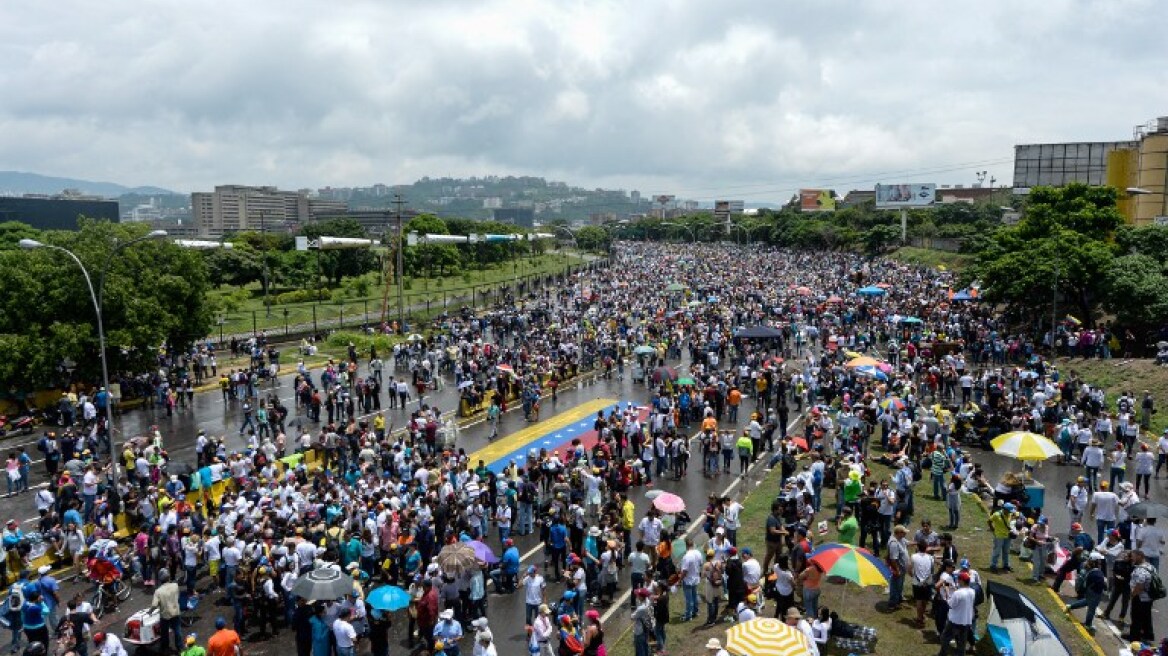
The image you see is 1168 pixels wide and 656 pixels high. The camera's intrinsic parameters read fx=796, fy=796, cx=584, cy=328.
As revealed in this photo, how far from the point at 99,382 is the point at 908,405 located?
27.0 metres

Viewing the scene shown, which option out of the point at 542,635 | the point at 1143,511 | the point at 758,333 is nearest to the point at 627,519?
the point at 542,635

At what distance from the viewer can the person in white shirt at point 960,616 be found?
11.0 metres

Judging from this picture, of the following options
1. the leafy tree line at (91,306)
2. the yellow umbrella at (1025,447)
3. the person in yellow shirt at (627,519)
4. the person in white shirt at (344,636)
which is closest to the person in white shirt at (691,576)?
the person in yellow shirt at (627,519)

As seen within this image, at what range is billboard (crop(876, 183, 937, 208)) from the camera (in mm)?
129875

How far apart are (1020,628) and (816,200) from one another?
532 feet

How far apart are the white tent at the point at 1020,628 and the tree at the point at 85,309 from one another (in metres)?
25.2

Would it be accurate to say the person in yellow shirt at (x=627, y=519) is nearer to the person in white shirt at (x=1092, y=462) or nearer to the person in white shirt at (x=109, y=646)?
the person in white shirt at (x=109, y=646)

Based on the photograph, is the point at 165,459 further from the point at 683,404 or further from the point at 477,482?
the point at 683,404

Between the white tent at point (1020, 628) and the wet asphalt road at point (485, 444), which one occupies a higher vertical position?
the white tent at point (1020, 628)

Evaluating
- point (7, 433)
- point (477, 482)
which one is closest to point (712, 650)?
point (477, 482)

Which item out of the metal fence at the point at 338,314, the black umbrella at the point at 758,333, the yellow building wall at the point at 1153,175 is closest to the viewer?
the black umbrella at the point at 758,333

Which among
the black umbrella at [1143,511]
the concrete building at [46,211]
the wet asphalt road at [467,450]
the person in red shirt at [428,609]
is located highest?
the concrete building at [46,211]

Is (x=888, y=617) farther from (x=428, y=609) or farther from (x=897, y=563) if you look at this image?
(x=428, y=609)

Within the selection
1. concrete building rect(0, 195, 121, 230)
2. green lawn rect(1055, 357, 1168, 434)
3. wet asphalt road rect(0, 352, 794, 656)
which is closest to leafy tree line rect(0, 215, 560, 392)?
wet asphalt road rect(0, 352, 794, 656)
